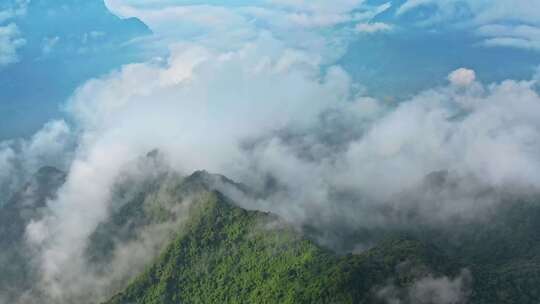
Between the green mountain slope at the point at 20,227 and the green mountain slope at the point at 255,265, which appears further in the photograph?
the green mountain slope at the point at 20,227

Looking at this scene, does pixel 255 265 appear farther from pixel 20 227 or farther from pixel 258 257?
pixel 20 227

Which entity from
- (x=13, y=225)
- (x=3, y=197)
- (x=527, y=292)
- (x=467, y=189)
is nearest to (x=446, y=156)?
(x=467, y=189)

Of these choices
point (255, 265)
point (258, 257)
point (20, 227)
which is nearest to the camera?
point (255, 265)

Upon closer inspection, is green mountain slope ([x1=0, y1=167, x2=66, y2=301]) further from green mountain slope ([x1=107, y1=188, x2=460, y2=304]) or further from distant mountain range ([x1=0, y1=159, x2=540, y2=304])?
green mountain slope ([x1=107, y1=188, x2=460, y2=304])

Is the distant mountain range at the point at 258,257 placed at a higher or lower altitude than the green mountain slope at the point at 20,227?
higher

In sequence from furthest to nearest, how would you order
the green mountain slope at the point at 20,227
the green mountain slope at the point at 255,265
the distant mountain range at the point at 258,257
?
the green mountain slope at the point at 20,227 → the distant mountain range at the point at 258,257 → the green mountain slope at the point at 255,265

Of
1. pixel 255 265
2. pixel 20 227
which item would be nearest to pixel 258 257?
pixel 255 265

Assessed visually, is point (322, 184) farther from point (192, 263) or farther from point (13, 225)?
point (13, 225)

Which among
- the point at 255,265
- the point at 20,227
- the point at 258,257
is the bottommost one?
the point at 20,227

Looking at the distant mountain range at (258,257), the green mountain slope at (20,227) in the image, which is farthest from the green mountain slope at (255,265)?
the green mountain slope at (20,227)

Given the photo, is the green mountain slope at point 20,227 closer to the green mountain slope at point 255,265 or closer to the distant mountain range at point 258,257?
the distant mountain range at point 258,257

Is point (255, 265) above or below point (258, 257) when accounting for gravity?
below

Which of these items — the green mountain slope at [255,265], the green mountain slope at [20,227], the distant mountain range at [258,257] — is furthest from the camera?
the green mountain slope at [20,227]
